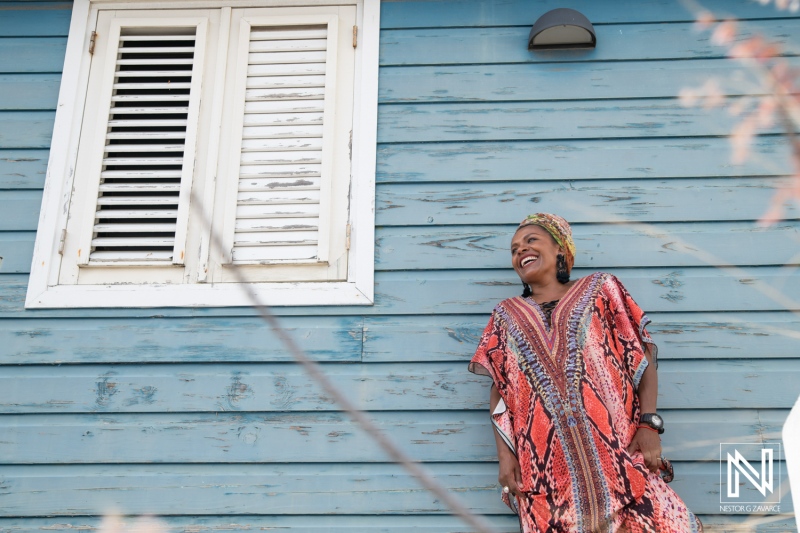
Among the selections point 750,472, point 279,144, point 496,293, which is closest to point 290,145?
point 279,144

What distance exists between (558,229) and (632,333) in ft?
1.51

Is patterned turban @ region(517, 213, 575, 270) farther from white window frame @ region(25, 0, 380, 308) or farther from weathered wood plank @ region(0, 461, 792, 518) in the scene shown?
weathered wood plank @ region(0, 461, 792, 518)

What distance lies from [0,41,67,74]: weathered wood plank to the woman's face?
7.08 feet

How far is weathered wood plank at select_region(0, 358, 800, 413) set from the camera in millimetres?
2725

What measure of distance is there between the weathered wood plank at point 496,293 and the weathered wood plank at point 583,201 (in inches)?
8.5

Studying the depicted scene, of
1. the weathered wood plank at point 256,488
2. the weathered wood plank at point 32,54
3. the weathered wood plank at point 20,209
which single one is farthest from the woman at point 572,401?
the weathered wood plank at point 32,54

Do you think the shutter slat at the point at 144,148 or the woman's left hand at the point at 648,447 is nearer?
the woman's left hand at the point at 648,447

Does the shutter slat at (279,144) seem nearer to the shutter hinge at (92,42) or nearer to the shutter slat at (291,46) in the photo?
the shutter slat at (291,46)

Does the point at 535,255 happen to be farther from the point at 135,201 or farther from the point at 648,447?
the point at 135,201

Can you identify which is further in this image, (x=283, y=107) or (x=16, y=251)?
(x=283, y=107)

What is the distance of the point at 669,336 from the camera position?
2.80m

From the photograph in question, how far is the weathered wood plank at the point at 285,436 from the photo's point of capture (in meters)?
2.68

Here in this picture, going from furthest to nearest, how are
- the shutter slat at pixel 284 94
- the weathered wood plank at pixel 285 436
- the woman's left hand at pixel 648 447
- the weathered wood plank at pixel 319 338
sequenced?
the shutter slat at pixel 284 94 < the weathered wood plank at pixel 319 338 < the weathered wood plank at pixel 285 436 < the woman's left hand at pixel 648 447

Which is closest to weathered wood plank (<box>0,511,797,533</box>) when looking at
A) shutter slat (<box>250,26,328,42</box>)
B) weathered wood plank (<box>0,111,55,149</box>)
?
weathered wood plank (<box>0,111,55,149</box>)
